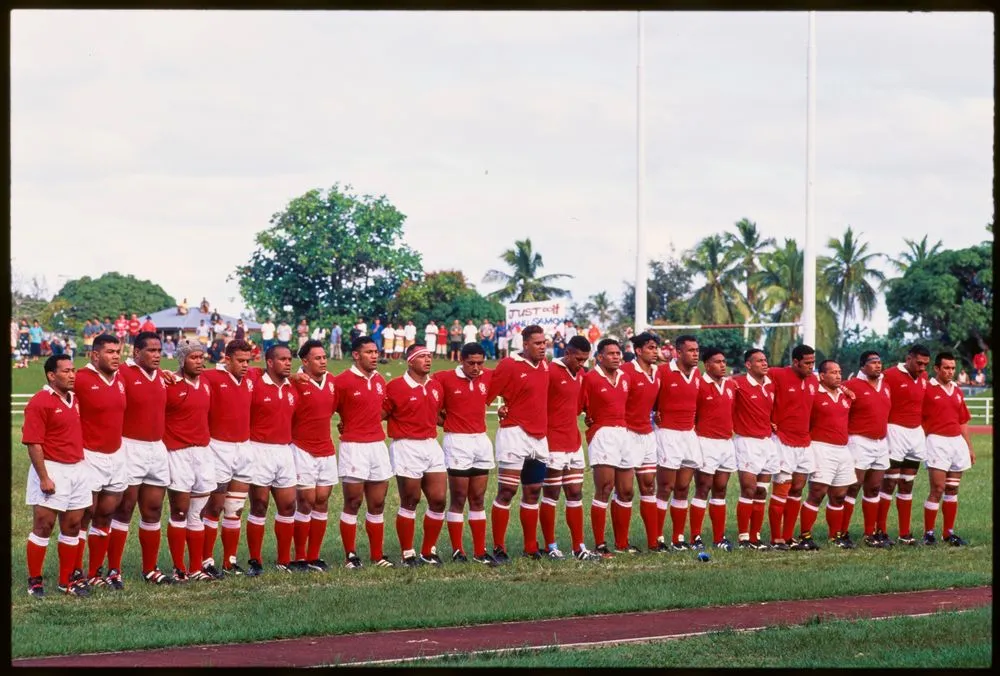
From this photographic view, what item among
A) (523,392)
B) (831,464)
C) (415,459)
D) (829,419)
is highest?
(523,392)

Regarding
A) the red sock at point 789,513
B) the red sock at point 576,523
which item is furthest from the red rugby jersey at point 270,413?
the red sock at point 789,513

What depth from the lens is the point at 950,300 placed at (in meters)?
54.6

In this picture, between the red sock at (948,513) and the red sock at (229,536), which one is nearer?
the red sock at (229,536)

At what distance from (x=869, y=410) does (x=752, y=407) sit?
1549 mm

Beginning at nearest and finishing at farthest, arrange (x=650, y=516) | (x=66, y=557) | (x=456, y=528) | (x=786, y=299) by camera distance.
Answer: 1. (x=66, y=557)
2. (x=456, y=528)
3. (x=650, y=516)
4. (x=786, y=299)

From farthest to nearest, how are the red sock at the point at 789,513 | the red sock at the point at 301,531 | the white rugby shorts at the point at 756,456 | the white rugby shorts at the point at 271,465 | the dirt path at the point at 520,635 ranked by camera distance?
the red sock at the point at 789,513 → the white rugby shorts at the point at 756,456 → the red sock at the point at 301,531 → the white rugby shorts at the point at 271,465 → the dirt path at the point at 520,635

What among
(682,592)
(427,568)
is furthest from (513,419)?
(682,592)

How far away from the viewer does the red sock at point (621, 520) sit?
610 inches

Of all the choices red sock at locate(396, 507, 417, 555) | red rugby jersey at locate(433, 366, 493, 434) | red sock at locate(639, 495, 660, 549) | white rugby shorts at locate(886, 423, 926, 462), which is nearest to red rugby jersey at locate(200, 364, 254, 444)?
red sock at locate(396, 507, 417, 555)

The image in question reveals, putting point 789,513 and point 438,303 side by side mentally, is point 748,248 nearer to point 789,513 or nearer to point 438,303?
point 438,303

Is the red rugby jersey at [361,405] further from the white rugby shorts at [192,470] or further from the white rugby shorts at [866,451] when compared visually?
the white rugby shorts at [866,451]

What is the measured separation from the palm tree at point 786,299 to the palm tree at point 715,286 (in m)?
1.38

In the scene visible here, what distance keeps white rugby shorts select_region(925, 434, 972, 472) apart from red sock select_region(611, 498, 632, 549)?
3.92 meters

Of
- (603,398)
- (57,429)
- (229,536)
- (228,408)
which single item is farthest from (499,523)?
(57,429)
